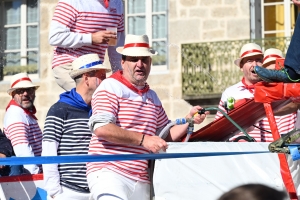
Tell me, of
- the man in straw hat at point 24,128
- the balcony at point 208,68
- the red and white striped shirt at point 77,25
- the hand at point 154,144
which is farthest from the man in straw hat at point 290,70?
the balcony at point 208,68

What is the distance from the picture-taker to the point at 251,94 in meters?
9.89

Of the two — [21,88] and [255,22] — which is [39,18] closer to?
[255,22]

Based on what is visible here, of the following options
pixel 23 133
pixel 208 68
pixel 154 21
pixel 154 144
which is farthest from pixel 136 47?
pixel 154 21

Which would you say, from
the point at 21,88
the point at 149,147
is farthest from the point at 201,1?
the point at 149,147

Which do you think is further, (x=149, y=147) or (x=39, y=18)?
(x=39, y=18)

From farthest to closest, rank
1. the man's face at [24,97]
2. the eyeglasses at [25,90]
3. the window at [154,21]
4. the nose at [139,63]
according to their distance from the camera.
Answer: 1. the window at [154,21]
2. the eyeglasses at [25,90]
3. the man's face at [24,97]
4. the nose at [139,63]

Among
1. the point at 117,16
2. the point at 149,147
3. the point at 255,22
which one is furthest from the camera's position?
the point at 255,22

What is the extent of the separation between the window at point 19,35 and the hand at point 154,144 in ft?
49.7

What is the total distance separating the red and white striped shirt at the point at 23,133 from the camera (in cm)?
1076

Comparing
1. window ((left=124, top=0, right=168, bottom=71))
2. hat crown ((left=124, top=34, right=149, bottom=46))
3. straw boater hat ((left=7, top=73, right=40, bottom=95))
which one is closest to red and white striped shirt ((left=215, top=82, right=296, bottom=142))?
hat crown ((left=124, top=34, right=149, bottom=46))

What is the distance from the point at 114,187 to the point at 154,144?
401 millimetres

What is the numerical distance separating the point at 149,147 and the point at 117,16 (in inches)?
80.1

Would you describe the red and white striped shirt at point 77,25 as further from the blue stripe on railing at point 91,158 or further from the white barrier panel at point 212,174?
the blue stripe on railing at point 91,158

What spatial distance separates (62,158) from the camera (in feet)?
23.3
